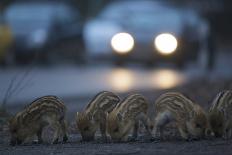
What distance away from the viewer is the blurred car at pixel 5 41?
31188mm

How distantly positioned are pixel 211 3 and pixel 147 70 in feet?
67.1

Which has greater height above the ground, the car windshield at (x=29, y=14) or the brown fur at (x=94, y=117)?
the car windshield at (x=29, y=14)

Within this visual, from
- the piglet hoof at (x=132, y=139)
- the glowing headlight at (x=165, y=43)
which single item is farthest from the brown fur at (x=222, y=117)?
the glowing headlight at (x=165, y=43)

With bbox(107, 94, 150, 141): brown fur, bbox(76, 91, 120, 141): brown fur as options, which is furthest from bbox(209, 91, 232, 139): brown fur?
bbox(76, 91, 120, 141): brown fur

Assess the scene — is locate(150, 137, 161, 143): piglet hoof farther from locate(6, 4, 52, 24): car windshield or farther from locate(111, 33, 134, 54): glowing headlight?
locate(6, 4, 52, 24): car windshield

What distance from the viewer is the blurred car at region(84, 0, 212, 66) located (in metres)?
30.2

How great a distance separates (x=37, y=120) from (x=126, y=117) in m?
1.25

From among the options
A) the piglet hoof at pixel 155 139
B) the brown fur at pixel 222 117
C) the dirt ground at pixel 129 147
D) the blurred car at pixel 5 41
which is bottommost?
the dirt ground at pixel 129 147

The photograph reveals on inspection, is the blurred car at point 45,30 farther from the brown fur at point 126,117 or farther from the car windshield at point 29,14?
the brown fur at point 126,117

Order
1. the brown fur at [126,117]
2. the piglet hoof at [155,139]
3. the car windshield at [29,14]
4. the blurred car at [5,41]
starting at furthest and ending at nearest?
the car windshield at [29,14] < the blurred car at [5,41] < the piglet hoof at [155,139] < the brown fur at [126,117]

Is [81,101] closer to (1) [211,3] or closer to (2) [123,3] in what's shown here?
(2) [123,3]

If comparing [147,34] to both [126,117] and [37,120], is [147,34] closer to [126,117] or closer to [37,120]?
[37,120]

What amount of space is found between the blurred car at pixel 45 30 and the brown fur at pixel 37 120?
63.3ft

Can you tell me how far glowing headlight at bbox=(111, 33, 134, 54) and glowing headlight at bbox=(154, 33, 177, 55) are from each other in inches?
33.6
